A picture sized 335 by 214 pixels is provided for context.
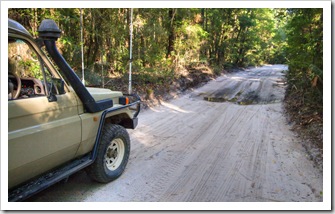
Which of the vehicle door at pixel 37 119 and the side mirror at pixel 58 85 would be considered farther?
the side mirror at pixel 58 85

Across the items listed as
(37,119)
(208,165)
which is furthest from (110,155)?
(208,165)

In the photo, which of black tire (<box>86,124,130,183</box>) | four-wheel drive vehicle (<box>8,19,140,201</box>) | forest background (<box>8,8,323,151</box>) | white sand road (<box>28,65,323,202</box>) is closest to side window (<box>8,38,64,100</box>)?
four-wheel drive vehicle (<box>8,19,140,201</box>)

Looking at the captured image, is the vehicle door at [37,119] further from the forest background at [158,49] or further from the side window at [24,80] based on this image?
the forest background at [158,49]

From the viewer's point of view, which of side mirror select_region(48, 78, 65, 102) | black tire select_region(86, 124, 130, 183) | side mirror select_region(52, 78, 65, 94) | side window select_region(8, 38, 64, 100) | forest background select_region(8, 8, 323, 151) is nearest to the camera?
side window select_region(8, 38, 64, 100)

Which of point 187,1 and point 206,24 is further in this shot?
point 206,24

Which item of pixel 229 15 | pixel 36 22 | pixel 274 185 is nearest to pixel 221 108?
pixel 274 185

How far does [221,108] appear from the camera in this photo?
30.9ft

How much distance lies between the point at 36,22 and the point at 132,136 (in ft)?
14.1

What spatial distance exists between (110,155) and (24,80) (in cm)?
164

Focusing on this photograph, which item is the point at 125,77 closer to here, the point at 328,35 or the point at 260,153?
the point at 260,153

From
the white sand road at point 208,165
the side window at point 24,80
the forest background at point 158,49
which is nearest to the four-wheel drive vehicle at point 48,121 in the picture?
the side window at point 24,80

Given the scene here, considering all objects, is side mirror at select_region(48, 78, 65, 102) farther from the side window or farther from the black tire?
the black tire

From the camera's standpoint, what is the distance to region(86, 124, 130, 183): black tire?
3649mm

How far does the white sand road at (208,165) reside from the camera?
367 cm
